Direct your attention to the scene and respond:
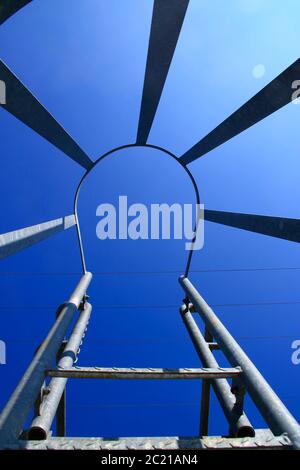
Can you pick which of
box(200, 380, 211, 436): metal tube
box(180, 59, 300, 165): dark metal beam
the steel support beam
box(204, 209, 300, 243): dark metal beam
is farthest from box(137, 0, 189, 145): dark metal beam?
box(200, 380, 211, 436): metal tube

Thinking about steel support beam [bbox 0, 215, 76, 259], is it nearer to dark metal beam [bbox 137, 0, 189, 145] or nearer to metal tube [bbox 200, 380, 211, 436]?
dark metal beam [bbox 137, 0, 189, 145]

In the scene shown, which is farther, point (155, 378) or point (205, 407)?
point (205, 407)

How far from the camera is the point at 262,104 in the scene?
442 cm

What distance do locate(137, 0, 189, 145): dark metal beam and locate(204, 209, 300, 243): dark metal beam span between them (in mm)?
2300

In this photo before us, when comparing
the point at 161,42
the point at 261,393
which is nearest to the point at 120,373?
the point at 261,393

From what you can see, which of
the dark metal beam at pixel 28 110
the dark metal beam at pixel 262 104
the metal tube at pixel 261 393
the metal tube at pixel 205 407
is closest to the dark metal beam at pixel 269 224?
the dark metal beam at pixel 262 104

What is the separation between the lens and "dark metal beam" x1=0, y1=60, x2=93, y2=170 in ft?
13.1

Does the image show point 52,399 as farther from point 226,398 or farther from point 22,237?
point 226,398

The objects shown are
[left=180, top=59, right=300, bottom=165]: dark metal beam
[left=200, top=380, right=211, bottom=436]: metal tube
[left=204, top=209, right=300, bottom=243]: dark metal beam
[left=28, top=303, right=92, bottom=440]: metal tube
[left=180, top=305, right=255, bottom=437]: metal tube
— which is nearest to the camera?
[left=180, top=59, right=300, bottom=165]: dark metal beam

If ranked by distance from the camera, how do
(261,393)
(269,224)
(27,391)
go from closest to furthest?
(27,391), (261,393), (269,224)

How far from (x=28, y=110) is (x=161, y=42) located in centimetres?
184
